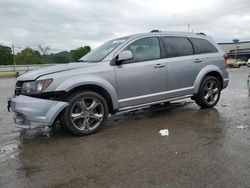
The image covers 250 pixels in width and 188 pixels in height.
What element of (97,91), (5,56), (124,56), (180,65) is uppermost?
(5,56)

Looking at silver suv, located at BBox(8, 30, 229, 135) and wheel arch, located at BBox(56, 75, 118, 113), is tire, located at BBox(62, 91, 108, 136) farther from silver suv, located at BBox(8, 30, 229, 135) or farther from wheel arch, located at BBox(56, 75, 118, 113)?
wheel arch, located at BBox(56, 75, 118, 113)

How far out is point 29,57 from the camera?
274 ft

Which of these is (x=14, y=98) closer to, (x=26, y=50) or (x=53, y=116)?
(x=53, y=116)

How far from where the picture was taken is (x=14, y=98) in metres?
5.15

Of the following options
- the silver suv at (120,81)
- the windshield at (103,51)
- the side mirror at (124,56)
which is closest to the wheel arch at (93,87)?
the silver suv at (120,81)

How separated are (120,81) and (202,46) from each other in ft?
9.07

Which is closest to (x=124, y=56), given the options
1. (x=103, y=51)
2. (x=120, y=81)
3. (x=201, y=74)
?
(x=120, y=81)

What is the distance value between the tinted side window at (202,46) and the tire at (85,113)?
298cm

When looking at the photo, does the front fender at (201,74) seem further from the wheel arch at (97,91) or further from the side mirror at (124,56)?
the wheel arch at (97,91)

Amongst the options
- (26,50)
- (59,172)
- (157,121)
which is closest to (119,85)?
(157,121)

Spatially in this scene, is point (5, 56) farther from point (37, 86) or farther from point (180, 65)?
point (37, 86)

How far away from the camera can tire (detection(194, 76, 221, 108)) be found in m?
6.97

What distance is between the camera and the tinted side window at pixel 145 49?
5891 millimetres

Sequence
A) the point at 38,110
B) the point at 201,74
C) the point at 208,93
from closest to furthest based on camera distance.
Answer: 1. the point at 38,110
2. the point at 201,74
3. the point at 208,93
